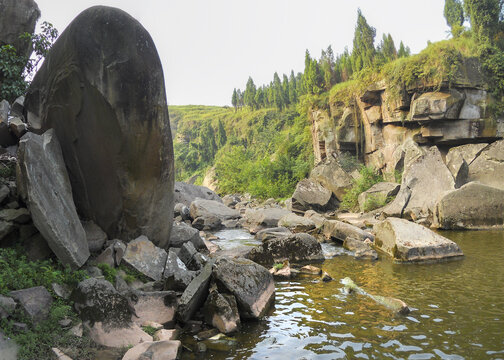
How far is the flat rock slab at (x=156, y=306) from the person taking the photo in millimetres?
6199

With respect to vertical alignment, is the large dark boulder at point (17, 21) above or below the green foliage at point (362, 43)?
below

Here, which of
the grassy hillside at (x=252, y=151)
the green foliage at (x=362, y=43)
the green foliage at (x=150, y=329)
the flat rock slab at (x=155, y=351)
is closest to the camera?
the flat rock slab at (x=155, y=351)

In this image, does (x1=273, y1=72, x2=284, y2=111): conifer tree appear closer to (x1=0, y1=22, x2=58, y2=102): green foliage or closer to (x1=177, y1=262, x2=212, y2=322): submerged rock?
(x1=0, y1=22, x2=58, y2=102): green foliage

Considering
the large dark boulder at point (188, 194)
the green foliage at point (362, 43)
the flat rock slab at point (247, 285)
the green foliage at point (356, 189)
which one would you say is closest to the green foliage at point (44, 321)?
the flat rock slab at point (247, 285)

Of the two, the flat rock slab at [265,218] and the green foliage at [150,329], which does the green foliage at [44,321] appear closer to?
the green foliage at [150,329]

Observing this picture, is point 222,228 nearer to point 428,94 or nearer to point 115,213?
point 115,213

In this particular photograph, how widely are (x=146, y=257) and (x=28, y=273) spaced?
2.34 m

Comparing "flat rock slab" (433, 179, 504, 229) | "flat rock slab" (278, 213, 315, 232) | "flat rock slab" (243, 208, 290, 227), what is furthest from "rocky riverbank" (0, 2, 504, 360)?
"flat rock slab" (243, 208, 290, 227)

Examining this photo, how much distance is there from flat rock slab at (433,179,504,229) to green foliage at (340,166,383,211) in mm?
9963

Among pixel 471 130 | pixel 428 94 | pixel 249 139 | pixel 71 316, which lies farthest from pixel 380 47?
pixel 249 139

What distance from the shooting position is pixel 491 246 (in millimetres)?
12062

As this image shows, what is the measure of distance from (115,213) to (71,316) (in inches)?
115

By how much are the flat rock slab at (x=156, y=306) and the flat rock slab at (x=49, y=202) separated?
1211mm

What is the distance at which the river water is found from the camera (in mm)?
5293
